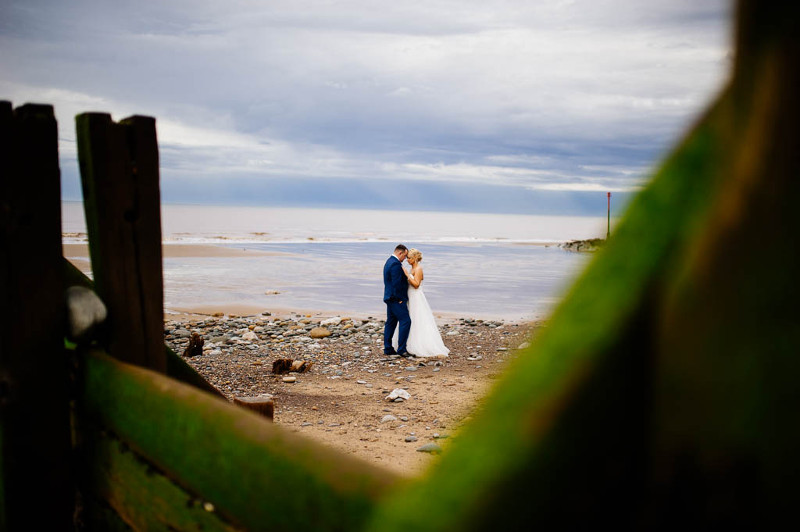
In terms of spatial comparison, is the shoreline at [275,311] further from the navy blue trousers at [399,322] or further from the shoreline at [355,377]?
the navy blue trousers at [399,322]

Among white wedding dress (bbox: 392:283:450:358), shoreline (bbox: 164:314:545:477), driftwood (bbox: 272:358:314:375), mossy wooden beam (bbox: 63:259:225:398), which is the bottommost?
shoreline (bbox: 164:314:545:477)

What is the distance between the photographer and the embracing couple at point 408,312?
11.5 meters

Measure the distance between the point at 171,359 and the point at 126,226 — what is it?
61 centimetres

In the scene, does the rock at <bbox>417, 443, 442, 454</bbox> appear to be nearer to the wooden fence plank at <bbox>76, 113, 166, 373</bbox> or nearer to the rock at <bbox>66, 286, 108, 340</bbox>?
the wooden fence plank at <bbox>76, 113, 166, 373</bbox>

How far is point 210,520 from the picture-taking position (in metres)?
1.42

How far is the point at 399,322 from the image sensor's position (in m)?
11.9

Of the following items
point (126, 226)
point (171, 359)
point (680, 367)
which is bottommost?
point (171, 359)

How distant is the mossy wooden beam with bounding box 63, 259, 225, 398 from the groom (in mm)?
8642

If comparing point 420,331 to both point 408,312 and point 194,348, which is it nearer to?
point 408,312

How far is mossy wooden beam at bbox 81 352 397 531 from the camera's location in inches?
39.1

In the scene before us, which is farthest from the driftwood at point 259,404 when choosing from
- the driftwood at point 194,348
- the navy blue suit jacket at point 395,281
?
the driftwood at point 194,348

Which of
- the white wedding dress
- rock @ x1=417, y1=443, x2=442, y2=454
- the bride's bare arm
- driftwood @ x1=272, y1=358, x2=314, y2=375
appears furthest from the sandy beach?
the bride's bare arm

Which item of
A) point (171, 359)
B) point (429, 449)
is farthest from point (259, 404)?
point (429, 449)

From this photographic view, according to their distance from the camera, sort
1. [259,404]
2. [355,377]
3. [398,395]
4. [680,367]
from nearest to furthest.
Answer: [680,367] < [259,404] < [398,395] < [355,377]
